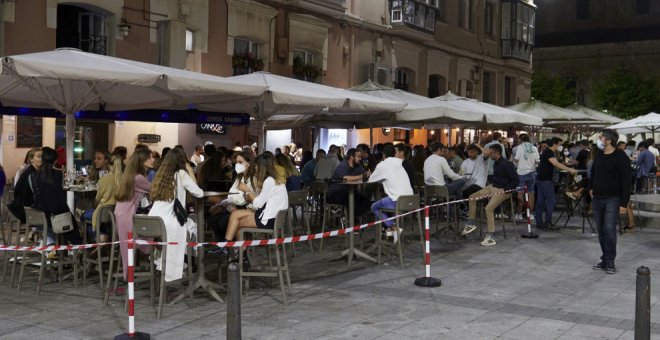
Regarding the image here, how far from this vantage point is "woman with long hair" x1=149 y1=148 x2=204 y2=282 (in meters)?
8.00

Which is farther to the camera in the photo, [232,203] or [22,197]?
[232,203]

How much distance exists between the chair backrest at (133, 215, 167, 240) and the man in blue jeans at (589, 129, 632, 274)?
19.9 ft

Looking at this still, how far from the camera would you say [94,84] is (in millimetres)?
9555

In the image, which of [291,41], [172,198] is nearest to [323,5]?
[291,41]

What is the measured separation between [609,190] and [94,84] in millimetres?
7063

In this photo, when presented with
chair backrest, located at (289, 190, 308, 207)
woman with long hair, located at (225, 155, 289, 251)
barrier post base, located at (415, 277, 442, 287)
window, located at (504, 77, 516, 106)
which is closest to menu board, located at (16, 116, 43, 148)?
chair backrest, located at (289, 190, 308, 207)

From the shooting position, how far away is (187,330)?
6.88m

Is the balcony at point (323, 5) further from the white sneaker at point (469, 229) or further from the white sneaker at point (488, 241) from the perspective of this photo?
the white sneaker at point (488, 241)

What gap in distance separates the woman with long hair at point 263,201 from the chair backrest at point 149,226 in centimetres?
150

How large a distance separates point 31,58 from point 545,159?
9820 mm

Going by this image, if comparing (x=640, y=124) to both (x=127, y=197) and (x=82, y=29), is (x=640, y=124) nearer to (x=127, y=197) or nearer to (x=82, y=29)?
(x=82, y=29)

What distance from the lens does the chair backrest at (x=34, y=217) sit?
337 inches

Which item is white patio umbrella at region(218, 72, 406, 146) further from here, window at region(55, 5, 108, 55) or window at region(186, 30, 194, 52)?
window at region(186, 30, 194, 52)

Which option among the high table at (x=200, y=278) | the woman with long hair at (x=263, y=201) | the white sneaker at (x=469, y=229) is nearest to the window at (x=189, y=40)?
the white sneaker at (x=469, y=229)
